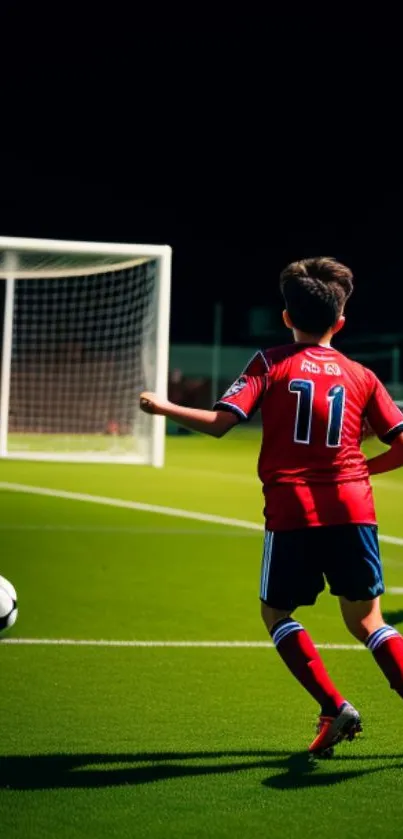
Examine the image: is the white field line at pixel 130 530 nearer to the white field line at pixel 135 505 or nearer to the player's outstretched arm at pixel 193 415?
the white field line at pixel 135 505

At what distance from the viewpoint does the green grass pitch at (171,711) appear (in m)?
3.97

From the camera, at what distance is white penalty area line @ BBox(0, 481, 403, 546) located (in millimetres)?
12940

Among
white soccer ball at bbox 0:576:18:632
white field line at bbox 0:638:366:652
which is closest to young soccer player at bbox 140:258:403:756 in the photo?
white soccer ball at bbox 0:576:18:632

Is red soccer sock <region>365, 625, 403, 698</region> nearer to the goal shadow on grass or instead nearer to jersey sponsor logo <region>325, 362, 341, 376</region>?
the goal shadow on grass

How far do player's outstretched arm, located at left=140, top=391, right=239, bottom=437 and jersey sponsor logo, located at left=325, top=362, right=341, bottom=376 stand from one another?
0.37 metres

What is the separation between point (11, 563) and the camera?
9906 mm

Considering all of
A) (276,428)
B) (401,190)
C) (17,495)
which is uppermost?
(401,190)

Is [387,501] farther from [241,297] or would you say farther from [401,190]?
[241,297]

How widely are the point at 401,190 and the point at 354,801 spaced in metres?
40.0

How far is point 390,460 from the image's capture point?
4.82 m

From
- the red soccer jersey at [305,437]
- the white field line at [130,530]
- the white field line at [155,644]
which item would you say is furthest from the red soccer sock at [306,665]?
the white field line at [130,530]

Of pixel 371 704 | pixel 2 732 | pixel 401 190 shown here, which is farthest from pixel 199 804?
pixel 401 190

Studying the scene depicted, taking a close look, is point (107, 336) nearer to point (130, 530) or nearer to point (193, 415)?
point (130, 530)

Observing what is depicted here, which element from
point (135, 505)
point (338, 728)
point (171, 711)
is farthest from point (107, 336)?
point (338, 728)
